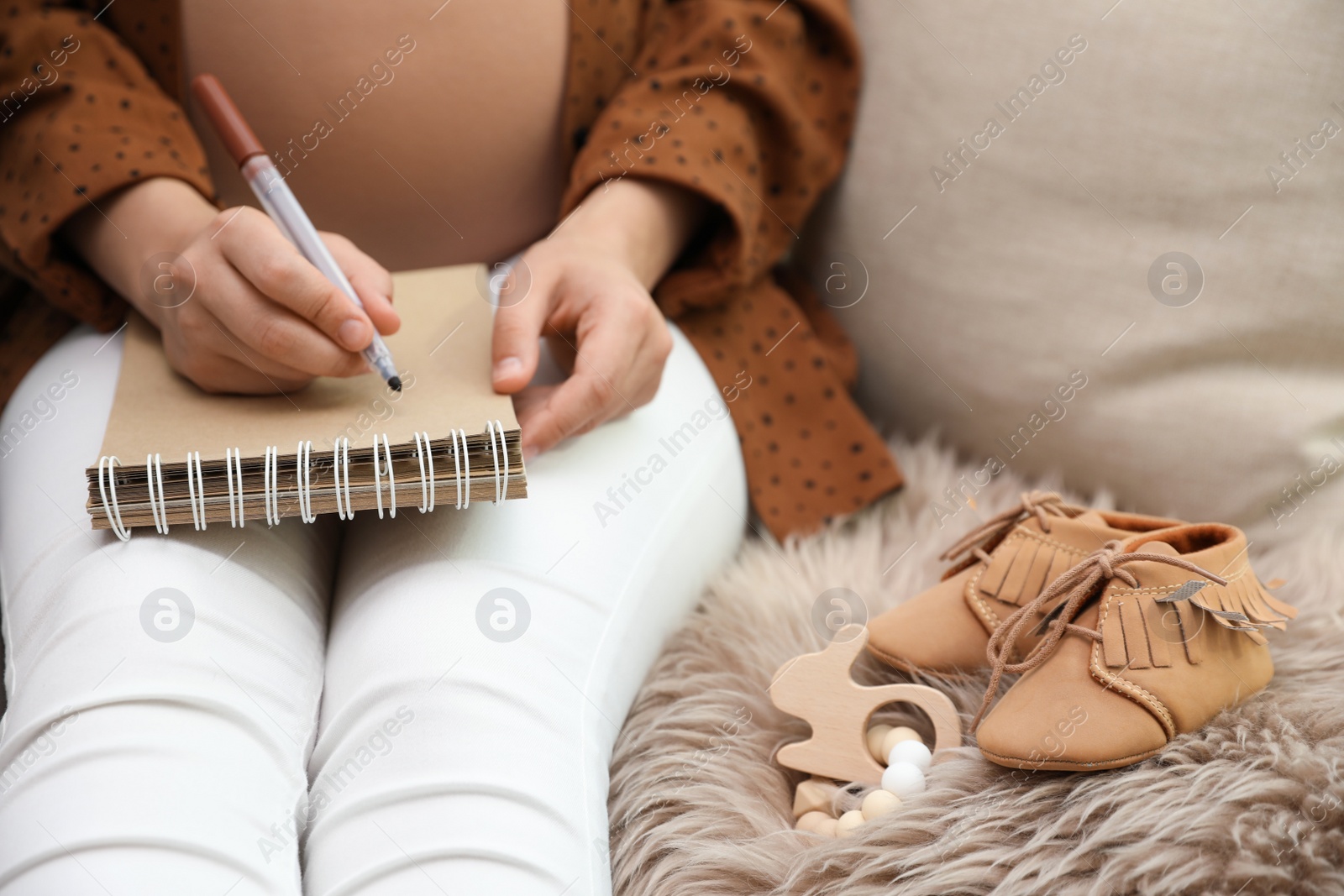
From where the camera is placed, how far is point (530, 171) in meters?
0.69

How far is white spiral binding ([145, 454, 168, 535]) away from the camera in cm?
43

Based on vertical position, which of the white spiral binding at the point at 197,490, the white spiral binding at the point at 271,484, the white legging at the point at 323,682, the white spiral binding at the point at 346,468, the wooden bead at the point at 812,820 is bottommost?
the wooden bead at the point at 812,820

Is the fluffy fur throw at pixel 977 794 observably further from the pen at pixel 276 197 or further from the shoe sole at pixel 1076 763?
the pen at pixel 276 197

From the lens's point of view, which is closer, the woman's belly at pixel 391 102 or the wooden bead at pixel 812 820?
the wooden bead at pixel 812 820

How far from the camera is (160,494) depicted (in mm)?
438

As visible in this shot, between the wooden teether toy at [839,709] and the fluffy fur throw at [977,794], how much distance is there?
0.02m

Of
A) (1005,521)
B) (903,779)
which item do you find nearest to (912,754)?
(903,779)

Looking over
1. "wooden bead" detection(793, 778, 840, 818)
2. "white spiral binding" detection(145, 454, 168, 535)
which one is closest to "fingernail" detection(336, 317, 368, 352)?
"white spiral binding" detection(145, 454, 168, 535)

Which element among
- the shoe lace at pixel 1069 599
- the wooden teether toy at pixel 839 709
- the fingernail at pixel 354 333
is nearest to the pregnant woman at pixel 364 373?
the fingernail at pixel 354 333

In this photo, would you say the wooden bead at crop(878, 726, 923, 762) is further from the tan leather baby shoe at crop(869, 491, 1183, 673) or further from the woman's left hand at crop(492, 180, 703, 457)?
the woman's left hand at crop(492, 180, 703, 457)

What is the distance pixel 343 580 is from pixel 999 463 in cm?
48

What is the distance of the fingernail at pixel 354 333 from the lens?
47 cm

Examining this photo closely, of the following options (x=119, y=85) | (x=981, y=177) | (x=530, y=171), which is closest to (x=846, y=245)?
(x=981, y=177)

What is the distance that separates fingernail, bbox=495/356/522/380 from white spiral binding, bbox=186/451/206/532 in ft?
0.51
